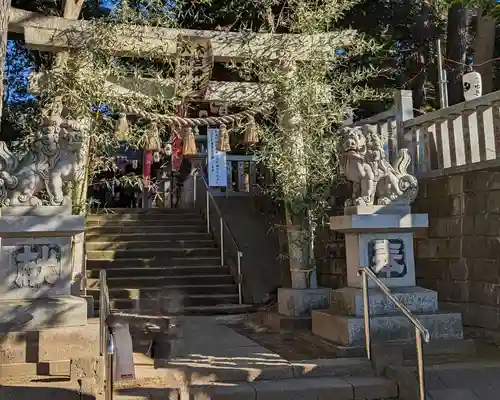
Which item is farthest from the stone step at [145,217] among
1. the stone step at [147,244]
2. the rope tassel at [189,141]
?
the rope tassel at [189,141]

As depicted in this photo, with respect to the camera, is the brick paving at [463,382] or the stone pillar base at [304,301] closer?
the brick paving at [463,382]

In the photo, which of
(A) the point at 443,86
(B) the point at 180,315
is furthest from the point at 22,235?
(A) the point at 443,86

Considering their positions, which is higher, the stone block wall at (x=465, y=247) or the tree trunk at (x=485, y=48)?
the tree trunk at (x=485, y=48)

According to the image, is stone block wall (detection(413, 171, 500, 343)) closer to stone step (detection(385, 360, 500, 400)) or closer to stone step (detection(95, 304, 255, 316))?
stone step (detection(385, 360, 500, 400))

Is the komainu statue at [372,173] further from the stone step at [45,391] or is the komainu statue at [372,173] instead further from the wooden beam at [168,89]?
the stone step at [45,391]

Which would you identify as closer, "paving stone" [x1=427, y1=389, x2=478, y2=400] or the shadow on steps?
"paving stone" [x1=427, y1=389, x2=478, y2=400]

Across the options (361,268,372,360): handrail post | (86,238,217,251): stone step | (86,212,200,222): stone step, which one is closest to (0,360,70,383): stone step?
(361,268,372,360): handrail post

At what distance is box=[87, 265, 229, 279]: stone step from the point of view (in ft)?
32.6

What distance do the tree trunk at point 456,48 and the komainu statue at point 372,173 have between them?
6.17 meters

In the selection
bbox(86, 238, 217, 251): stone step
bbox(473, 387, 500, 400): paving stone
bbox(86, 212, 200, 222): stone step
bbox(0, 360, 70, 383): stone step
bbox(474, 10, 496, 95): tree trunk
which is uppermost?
bbox(474, 10, 496, 95): tree trunk

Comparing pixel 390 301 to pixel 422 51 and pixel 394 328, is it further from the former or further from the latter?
pixel 422 51

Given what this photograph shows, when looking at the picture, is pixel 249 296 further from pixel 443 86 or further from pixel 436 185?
pixel 443 86

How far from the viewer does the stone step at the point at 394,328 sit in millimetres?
5957

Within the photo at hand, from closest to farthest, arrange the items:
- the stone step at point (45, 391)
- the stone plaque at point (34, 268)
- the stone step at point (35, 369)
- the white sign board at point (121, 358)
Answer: the white sign board at point (121, 358) → the stone step at point (45, 391) → the stone step at point (35, 369) → the stone plaque at point (34, 268)
